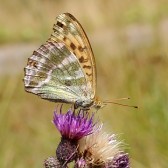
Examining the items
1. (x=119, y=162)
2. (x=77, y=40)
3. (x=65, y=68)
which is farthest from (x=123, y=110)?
(x=119, y=162)

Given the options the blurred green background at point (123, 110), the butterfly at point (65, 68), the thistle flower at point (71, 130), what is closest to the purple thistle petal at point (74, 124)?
the thistle flower at point (71, 130)

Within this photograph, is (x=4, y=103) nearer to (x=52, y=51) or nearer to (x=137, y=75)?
(x=137, y=75)

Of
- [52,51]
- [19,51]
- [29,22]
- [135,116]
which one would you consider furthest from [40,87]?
[29,22]

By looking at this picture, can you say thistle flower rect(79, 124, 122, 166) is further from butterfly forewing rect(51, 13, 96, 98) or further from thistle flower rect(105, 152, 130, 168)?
butterfly forewing rect(51, 13, 96, 98)

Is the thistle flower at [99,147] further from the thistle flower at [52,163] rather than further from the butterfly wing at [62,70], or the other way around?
the butterfly wing at [62,70]

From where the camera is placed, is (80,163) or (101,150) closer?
(80,163)

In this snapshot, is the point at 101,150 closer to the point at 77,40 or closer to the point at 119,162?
the point at 119,162

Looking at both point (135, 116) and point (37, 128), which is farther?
point (37, 128)
